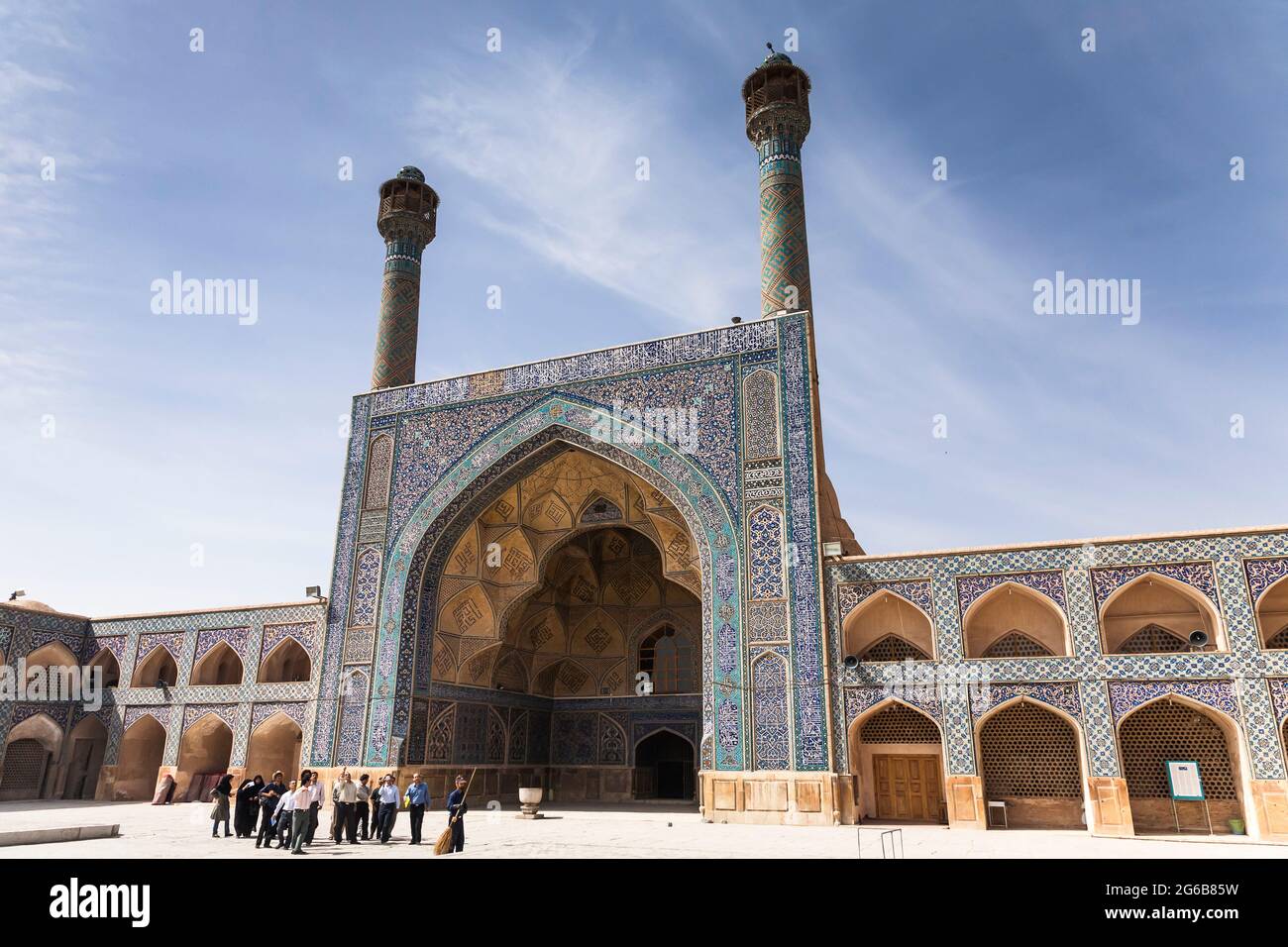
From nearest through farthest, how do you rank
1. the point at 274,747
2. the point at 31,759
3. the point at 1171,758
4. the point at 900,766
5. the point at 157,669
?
the point at 1171,758
the point at 900,766
the point at 274,747
the point at 31,759
the point at 157,669

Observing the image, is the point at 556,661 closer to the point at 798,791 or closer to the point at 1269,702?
the point at 798,791

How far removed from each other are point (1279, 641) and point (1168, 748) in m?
2.16

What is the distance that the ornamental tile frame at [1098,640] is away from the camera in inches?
440

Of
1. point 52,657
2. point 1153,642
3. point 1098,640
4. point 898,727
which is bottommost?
point 898,727

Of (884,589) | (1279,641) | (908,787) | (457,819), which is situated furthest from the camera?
(908,787)

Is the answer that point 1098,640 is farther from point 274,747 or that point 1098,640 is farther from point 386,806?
point 274,747

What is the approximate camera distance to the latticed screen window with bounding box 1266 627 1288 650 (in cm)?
1238

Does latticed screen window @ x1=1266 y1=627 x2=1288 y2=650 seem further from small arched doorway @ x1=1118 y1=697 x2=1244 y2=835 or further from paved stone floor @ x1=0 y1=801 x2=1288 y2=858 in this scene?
paved stone floor @ x1=0 y1=801 x2=1288 y2=858

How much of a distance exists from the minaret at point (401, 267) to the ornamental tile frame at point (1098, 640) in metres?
10.6

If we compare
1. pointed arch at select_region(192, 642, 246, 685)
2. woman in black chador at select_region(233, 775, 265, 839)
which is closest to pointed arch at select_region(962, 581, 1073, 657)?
woman in black chador at select_region(233, 775, 265, 839)

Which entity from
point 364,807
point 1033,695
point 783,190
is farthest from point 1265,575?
point 364,807

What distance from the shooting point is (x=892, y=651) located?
44.7ft

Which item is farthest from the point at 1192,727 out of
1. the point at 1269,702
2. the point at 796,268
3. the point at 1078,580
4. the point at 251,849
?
the point at 251,849
